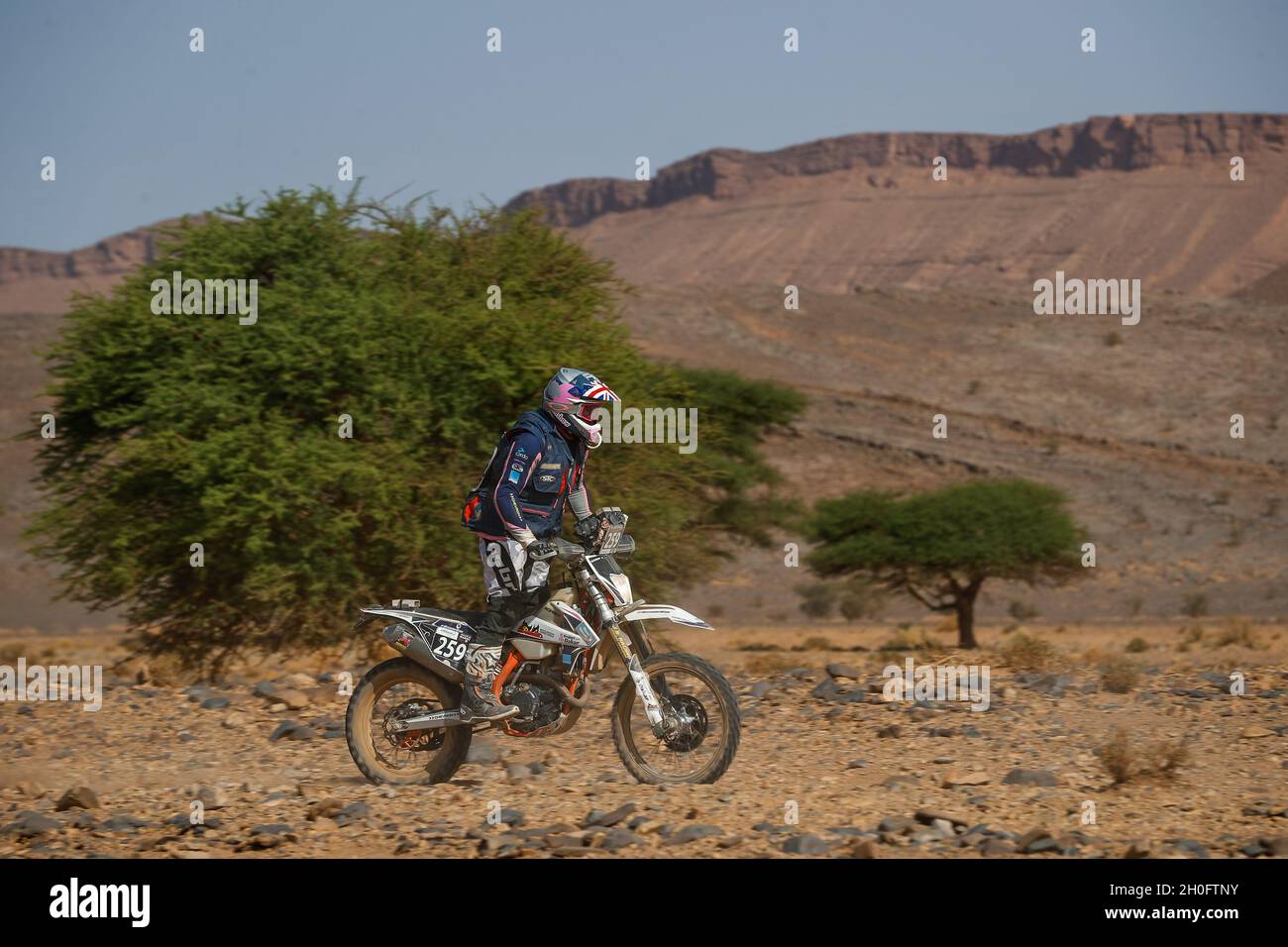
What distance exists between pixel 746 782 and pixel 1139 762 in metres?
2.46

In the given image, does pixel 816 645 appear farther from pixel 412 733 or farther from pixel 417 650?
pixel 417 650

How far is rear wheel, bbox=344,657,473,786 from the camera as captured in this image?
870cm

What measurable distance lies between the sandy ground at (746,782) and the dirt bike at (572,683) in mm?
261

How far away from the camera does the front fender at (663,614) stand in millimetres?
7980

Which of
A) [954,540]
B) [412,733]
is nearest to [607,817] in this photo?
[412,733]

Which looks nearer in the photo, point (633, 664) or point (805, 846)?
point (805, 846)

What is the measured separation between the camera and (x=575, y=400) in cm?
854

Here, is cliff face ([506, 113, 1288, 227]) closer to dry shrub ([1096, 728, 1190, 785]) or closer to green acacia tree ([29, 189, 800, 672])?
green acacia tree ([29, 189, 800, 672])

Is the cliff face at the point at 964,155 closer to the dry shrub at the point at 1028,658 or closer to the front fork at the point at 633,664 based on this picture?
the dry shrub at the point at 1028,658

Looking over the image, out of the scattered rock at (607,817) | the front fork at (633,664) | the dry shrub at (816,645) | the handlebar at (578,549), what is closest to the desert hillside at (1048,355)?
the handlebar at (578,549)

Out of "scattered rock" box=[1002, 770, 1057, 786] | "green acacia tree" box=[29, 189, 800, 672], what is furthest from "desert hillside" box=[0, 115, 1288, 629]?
"scattered rock" box=[1002, 770, 1057, 786]

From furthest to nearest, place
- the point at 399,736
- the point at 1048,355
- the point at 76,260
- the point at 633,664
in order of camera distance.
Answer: the point at 76,260 → the point at 1048,355 → the point at 399,736 → the point at 633,664

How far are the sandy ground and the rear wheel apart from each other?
19 cm
